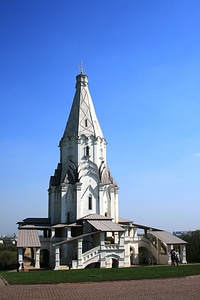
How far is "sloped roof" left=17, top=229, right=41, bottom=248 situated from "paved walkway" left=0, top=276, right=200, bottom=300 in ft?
44.8

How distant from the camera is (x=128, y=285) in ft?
50.6

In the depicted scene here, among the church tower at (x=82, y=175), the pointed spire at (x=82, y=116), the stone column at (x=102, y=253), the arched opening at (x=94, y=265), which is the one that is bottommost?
the arched opening at (x=94, y=265)

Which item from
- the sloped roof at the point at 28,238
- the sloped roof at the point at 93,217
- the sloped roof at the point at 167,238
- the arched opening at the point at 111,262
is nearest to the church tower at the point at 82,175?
the sloped roof at the point at 93,217

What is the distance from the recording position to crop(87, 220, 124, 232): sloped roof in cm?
2972

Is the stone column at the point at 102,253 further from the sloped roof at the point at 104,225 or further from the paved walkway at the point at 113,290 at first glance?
the paved walkway at the point at 113,290

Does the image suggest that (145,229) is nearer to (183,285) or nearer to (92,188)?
(92,188)

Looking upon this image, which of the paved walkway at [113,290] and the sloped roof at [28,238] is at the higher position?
the sloped roof at [28,238]

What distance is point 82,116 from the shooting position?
3869 centimetres

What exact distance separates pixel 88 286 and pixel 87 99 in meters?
27.3

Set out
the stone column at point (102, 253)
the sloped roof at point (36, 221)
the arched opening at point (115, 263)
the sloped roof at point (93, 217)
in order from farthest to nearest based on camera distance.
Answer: the sloped roof at point (36, 221)
the sloped roof at point (93, 217)
the arched opening at point (115, 263)
the stone column at point (102, 253)

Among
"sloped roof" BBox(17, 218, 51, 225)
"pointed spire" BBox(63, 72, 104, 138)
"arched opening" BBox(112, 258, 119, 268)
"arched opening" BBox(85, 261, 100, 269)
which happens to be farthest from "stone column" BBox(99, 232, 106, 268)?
"pointed spire" BBox(63, 72, 104, 138)

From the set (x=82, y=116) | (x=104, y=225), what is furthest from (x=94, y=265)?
(x=82, y=116)

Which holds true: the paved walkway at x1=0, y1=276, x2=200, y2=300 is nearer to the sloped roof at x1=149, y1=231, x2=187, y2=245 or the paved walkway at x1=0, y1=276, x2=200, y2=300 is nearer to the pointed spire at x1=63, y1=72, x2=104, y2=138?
the sloped roof at x1=149, y1=231, x2=187, y2=245

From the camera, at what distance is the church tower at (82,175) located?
35.4m
